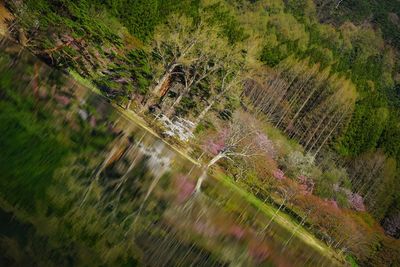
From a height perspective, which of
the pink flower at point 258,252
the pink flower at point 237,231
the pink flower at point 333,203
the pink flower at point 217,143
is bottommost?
the pink flower at point 258,252

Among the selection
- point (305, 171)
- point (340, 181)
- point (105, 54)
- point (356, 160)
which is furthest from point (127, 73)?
point (356, 160)

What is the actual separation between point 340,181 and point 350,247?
19013mm

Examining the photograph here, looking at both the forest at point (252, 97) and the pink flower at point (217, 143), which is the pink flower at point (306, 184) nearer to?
the forest at point (252, 97)

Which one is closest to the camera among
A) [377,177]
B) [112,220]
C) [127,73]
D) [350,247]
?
[112,220]

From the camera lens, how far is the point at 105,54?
43.9 m

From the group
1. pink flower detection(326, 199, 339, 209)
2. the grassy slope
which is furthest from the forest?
the grassy slope

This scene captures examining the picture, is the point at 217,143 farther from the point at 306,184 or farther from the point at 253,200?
the point at 306,184

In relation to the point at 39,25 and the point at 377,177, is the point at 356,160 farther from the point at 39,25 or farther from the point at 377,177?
the point at 39,25

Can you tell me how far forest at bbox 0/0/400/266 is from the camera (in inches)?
1593

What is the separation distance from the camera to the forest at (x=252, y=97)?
133 feet

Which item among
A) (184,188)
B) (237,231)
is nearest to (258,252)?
(237,231)

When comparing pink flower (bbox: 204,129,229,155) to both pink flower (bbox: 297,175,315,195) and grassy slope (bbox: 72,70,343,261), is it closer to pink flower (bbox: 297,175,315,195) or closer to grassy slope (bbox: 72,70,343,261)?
grassy slope (bbox: 72,70,343,261)

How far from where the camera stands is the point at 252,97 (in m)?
68.1

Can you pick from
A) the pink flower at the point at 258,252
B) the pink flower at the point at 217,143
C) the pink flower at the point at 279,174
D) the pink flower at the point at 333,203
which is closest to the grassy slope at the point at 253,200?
the pink flower at the point at 217,143
